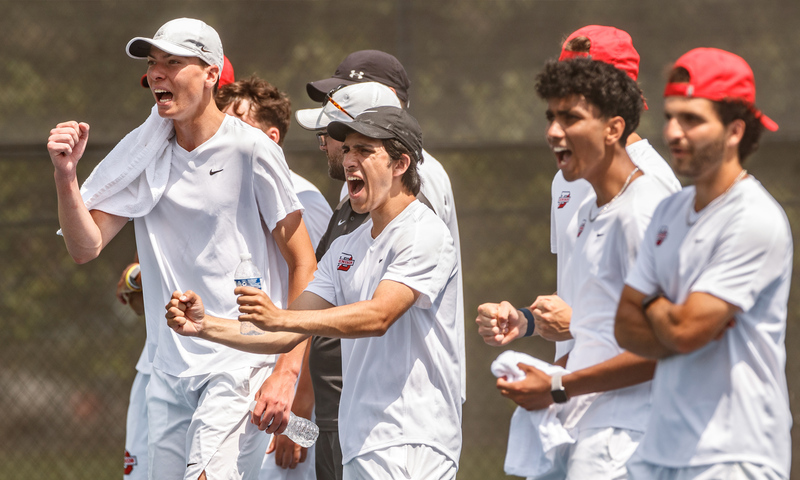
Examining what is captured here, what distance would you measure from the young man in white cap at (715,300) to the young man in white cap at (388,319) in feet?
2.53

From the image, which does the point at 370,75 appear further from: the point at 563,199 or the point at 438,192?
the point at 563,199

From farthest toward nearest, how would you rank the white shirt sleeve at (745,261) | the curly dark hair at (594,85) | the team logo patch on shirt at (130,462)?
the team logo patch on shirt at (130,462) → the curly dark hair at (594,85) → the white shirt sleeve at (745,261)

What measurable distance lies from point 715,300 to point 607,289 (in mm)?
502

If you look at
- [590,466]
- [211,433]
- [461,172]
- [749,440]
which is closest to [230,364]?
[211,433]

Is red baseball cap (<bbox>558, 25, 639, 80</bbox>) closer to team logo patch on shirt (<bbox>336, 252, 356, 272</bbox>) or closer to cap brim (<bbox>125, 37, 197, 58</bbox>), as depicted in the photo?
team logo patch on shirt (<bbox>336, 252, 356, 272</bbox>)

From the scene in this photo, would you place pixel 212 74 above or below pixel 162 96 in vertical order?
above

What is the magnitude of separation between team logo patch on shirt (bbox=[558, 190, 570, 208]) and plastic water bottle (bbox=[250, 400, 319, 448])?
126cm

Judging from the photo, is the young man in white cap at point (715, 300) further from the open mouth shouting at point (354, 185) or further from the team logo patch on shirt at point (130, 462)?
the team logo patch on shirt at point (130, 462)

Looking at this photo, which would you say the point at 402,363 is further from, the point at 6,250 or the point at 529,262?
the point at 6,250

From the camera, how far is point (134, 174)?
3.76 m

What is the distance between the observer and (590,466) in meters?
2.70

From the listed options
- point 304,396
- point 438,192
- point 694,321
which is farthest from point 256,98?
point 694,321

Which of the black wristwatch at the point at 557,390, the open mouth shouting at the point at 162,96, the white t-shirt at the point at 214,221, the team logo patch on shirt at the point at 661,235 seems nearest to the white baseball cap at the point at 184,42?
the open mouth shouting at the point at 162,96

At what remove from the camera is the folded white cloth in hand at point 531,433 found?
2.72 meters
